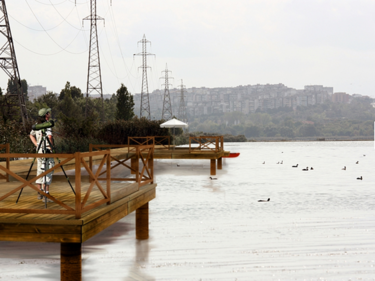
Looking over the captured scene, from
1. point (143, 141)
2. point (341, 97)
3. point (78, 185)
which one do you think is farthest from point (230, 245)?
point (341, 97)

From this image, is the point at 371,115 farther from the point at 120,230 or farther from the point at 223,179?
the point at 120,230

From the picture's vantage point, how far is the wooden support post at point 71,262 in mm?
4992

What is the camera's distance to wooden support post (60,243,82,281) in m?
4.99

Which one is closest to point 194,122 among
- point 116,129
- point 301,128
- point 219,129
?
point 219,129

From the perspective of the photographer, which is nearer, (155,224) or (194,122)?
(155,224)

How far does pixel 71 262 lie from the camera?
502cm

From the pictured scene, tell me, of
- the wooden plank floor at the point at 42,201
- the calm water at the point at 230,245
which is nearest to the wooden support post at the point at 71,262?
the wooden plank floor at the point at 42,201

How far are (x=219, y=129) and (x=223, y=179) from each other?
115314 mm

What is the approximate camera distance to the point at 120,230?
8.74 metres

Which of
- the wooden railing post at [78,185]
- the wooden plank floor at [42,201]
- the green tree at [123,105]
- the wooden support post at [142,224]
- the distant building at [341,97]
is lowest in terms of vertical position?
the wooden support post at [142,224]

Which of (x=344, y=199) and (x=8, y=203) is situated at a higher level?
(x=8, y=203)

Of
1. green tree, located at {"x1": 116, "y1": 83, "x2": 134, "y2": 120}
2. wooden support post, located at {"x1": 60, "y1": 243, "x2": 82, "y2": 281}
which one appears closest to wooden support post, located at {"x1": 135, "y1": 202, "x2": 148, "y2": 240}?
wooden support post, located at {"x1": 60, "y1": 243, "x2": 82, "y2": 281}

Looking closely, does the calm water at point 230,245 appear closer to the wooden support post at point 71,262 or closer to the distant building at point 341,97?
the wooden support post at point 71,262

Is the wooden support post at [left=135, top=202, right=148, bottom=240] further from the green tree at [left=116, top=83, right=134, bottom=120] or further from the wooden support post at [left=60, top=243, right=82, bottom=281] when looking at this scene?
the green tree at [left=116, top=83, right=134, bottom=120]
